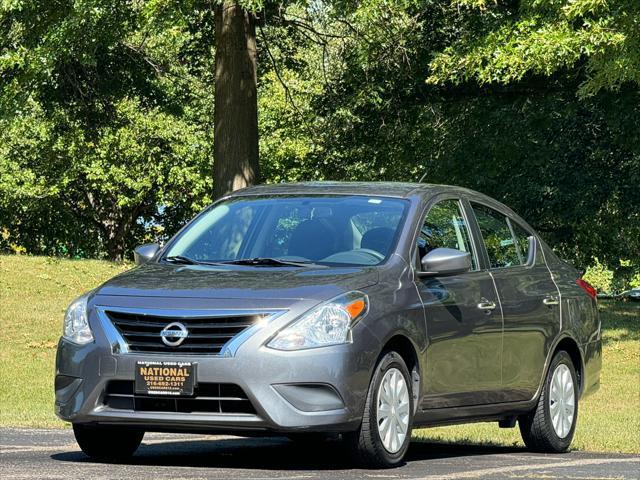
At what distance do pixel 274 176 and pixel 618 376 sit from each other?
2730 cm

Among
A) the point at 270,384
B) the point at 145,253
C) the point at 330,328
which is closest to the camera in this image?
the point at 270,384

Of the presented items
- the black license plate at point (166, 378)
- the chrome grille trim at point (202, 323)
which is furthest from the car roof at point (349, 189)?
the black license plate at point (166, 378)

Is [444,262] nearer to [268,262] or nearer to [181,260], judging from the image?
[268,262]

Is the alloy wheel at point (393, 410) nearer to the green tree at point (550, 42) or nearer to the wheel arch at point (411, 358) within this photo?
the wheel arch at point (411, 358)

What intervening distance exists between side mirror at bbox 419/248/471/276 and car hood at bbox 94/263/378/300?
17.4 inches

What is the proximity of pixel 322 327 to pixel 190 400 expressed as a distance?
827mm

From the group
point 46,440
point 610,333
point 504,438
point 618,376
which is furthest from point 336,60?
point 46,440

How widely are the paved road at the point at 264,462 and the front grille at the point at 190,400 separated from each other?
339 millimetres

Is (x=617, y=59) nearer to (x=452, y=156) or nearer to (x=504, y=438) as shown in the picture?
(x=504, y=438)

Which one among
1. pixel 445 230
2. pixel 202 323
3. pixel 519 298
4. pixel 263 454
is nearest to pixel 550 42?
pixel 519 298

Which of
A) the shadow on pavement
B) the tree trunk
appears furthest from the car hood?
the tree trunk

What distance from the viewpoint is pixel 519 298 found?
384 inches

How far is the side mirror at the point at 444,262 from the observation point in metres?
8.56

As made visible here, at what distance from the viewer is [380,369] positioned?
791 cm
